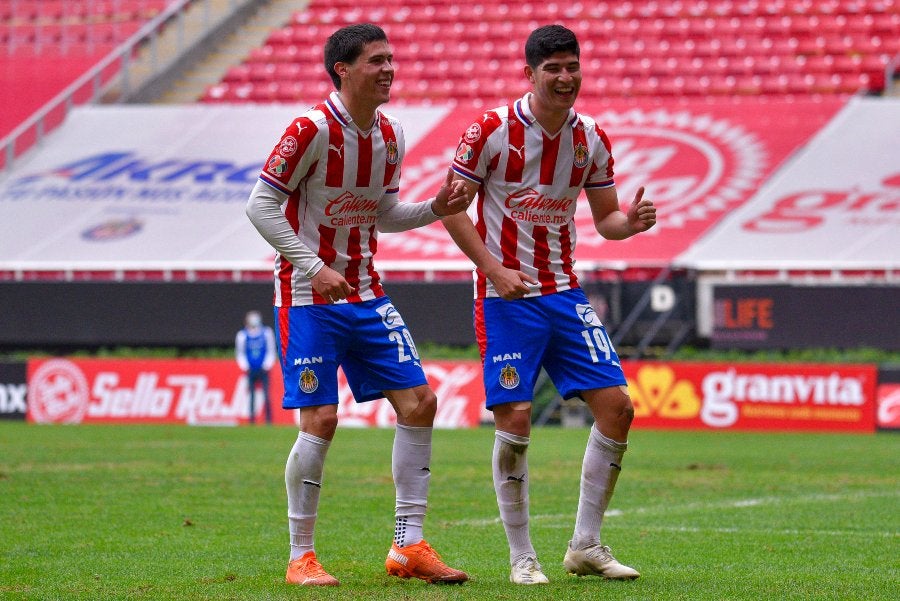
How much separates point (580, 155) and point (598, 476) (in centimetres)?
135

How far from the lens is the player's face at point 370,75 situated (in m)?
6.01

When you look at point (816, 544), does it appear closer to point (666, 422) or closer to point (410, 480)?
point (410, 480)

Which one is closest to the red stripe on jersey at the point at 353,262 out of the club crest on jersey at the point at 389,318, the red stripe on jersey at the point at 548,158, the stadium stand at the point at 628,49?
the club crest on jersey at the point at 389,318

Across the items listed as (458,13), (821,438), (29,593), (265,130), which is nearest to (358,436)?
(821,438)

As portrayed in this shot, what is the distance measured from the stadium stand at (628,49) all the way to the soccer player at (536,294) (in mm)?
21700

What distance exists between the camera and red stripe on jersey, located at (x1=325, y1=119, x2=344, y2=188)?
6.04m

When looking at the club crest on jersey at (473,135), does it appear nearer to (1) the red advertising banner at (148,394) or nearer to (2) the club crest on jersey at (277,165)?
(2) the club crest on jersey at (277,165)

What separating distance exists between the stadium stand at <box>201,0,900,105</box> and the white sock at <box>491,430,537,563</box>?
866 inches

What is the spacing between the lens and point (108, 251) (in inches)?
975

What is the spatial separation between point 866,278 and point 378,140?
16.5 m

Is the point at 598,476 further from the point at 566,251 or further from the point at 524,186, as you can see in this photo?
the point at 524,186

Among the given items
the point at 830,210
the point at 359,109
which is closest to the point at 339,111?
the point at 359,109

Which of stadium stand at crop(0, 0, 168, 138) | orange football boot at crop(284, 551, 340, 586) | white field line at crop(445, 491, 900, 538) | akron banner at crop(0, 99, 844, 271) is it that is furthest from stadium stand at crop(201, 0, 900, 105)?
orange football boot at crop(284, 551, 340, 586)

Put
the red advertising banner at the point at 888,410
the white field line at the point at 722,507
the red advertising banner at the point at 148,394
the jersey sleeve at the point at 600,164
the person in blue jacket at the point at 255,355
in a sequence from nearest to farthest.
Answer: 1. the jersey sleeve at the point at 600,164
2. the white field line at the point at 722,507
3. the red advertising banner at the point at 888,410
4. the person in blue jacket at the point at 255,355
5. the red advertising banner at the point at 148,394
